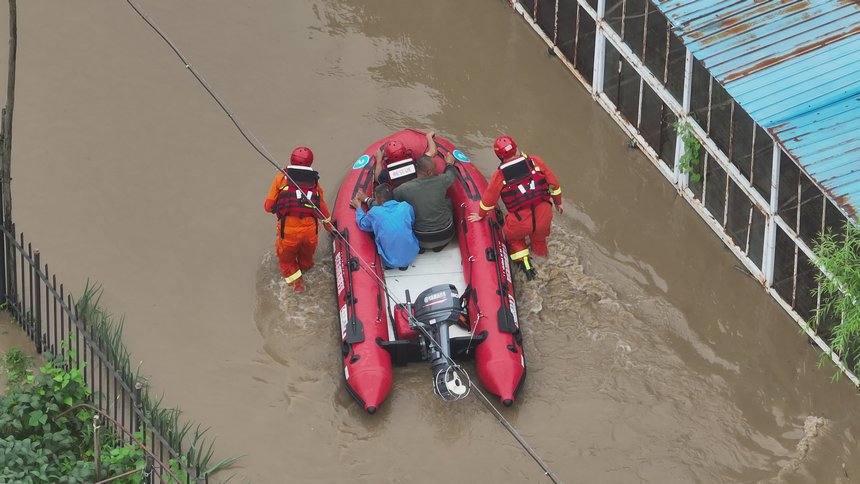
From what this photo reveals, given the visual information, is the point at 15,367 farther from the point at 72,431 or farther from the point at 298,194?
the point at 298,194

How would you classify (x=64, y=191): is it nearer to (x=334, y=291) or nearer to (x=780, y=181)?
(x=334, y=291)

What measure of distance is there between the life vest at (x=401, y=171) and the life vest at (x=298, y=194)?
0.78m

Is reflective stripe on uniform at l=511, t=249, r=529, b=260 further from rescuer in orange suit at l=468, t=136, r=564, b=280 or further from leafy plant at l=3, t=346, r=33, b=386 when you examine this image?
leafy plant at l=3, t=346, r=33, b=386

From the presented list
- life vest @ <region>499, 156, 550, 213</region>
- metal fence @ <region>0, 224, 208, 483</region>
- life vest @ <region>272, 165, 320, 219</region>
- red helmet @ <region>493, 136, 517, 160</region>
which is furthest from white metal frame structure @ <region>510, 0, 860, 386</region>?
metal fence @ <region>0, 224, 208, 483</region>

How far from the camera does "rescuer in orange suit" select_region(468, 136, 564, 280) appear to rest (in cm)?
1284

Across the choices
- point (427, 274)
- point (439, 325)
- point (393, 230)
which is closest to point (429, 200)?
point (393, 230)

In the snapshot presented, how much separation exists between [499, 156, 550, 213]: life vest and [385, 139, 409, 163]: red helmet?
0.90 meters

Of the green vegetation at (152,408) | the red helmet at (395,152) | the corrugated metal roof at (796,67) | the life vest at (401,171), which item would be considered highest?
the corrugated metal roof at (796,67)

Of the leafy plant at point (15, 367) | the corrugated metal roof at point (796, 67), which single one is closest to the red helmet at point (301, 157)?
the leafy plant at point (15, 367)

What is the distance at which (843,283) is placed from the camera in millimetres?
11555

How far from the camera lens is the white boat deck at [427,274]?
12.9 metres

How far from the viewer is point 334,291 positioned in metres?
13.2

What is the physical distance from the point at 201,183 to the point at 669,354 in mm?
4677

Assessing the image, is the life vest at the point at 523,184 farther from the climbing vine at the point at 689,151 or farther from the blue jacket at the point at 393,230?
the climbing vine at the point at 689,151
